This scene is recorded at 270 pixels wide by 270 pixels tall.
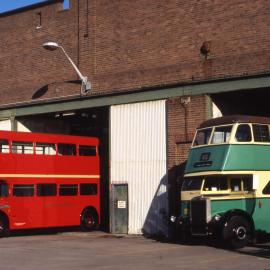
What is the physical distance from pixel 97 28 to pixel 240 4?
721 cm

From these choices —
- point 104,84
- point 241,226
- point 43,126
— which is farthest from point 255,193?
point 43,126

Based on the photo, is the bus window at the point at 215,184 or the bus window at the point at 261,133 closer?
the bus window at the point at 215,184

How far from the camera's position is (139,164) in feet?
87.1

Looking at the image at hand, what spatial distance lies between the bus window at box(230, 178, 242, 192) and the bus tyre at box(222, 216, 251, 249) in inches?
39.1

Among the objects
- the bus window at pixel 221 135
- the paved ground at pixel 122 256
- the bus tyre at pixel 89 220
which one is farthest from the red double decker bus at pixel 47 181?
the bus window at pixel 221 135

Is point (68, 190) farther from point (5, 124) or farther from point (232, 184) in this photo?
point (232, 184)

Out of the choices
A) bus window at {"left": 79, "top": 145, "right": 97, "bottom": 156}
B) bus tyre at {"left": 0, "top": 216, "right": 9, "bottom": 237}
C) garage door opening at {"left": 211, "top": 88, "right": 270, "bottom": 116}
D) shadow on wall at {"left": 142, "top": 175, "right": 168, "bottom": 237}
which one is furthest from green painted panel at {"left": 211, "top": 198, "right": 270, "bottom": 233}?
bus window at {"left": 79, "top": 145, "right": 97, "bottom": 156}

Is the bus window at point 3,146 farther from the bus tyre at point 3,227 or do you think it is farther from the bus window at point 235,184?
the bus window at point 235,184

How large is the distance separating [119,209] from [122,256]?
9.49m

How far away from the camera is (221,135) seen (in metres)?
21.0

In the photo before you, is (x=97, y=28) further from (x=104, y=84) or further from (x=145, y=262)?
(x=145, y=262)

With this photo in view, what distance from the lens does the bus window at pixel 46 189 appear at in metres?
27.4

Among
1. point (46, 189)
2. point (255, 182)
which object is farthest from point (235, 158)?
point (46, 189)

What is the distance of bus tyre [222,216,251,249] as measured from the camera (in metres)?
19.5
